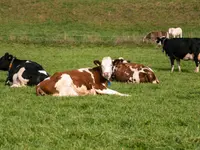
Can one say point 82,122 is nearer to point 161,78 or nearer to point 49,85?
point 49,85

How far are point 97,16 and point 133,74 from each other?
39.5 meters

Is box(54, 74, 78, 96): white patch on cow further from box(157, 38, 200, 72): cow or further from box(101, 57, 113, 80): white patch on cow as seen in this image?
box(157, 38, 200, 72): cow

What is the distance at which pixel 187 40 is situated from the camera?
1930 cm

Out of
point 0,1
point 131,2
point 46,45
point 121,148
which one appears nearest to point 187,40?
point 121,148

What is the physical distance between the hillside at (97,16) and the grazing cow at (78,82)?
34.5 metres

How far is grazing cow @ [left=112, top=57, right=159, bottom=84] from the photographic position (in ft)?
47.2

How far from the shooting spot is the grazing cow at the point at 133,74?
1440cm

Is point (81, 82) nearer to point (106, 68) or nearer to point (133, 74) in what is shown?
point (106, 68)

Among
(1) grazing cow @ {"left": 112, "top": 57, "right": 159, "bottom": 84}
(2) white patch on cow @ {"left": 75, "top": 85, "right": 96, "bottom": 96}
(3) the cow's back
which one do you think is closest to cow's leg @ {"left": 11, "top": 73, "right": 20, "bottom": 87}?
(2) white patch on cow @ {"left": 75, "top": 85, "right": 96, "bottom": 96}

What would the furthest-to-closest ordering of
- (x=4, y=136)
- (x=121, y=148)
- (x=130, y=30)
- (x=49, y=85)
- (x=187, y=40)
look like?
(x=130, y=30) → (x=187, y=40) → (x=49, y=85) → (x=4, y=136) → (x=121, y=148)

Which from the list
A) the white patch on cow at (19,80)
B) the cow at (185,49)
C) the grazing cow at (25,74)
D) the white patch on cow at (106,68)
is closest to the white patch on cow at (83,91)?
the white patch on cow at (106,68)

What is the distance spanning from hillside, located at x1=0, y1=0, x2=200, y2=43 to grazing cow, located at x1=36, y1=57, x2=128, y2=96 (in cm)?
3448

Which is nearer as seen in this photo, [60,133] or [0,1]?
[60,133]

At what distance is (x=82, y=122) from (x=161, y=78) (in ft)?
29.2
